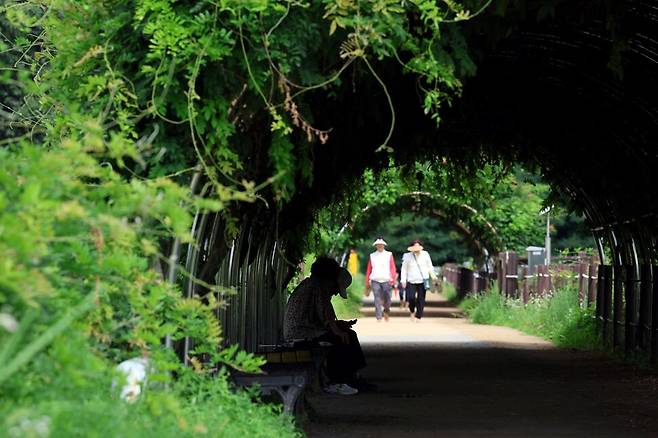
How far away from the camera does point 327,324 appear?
14.8 meters

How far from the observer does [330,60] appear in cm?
876

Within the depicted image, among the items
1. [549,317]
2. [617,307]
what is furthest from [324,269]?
[549,317]

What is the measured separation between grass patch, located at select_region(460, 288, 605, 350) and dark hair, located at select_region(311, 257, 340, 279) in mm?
8137

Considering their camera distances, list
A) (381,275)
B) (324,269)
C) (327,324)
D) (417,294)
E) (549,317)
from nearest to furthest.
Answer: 1. (324,269)
2. (327,324)
3. (549,317)
4. (381,275)
5. (417,294)

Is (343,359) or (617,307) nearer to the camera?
(343,359)

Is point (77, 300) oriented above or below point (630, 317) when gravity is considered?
below

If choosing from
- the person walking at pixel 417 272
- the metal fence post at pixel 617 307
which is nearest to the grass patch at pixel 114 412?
the metal fence post at pixel 617 307

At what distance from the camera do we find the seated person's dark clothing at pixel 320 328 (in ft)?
47.7

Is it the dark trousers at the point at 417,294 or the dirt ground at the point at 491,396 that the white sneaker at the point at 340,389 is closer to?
the dirt ground at the point at 491,396

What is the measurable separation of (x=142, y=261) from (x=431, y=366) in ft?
43.0

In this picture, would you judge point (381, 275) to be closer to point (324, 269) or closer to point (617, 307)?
point (617, 307)

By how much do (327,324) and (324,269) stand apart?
590 millimetres

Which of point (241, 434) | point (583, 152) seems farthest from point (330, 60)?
point (583, 152)

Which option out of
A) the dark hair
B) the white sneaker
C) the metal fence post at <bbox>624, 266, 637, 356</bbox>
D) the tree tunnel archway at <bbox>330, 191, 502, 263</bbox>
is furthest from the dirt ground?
the tree tunnel archway at <bbox>330, 191, 502, 263</bbox>
